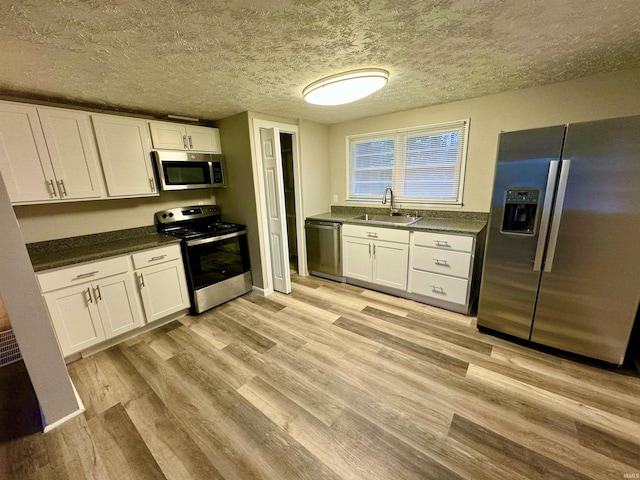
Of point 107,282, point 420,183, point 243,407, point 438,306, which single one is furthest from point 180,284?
point 420,183

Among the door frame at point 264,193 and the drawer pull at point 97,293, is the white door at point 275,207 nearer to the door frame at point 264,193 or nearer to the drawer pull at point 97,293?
the door frame at point 264,193

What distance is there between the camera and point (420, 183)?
128 inches

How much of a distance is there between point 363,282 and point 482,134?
2185 millimetres

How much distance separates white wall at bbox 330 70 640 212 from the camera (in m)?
2.12

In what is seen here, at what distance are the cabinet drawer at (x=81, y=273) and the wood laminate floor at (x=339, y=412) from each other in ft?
2.37

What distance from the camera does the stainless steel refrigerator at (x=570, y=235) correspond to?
166cm

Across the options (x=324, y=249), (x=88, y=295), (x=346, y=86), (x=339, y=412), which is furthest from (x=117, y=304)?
(x=346, y=86)

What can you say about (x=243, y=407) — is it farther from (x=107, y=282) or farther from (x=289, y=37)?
(x=289, y=37)

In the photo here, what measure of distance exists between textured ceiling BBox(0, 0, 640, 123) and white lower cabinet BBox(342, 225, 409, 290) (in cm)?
154

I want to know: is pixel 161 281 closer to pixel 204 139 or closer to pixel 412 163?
pixel 204 139

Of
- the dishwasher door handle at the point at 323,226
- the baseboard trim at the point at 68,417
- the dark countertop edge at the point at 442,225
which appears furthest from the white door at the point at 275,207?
the baseboard trim at the point at 68,417

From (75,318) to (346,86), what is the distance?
9.35 feet

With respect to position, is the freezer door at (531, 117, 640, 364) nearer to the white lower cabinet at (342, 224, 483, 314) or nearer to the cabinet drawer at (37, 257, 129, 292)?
the white lower cabinet at (342, 224, 483, 314)

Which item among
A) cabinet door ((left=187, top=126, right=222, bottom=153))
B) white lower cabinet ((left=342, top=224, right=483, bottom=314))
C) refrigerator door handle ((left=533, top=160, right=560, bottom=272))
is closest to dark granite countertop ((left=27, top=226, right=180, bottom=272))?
cabinet door ((left=187, top=126, right=222, bottom=153))
